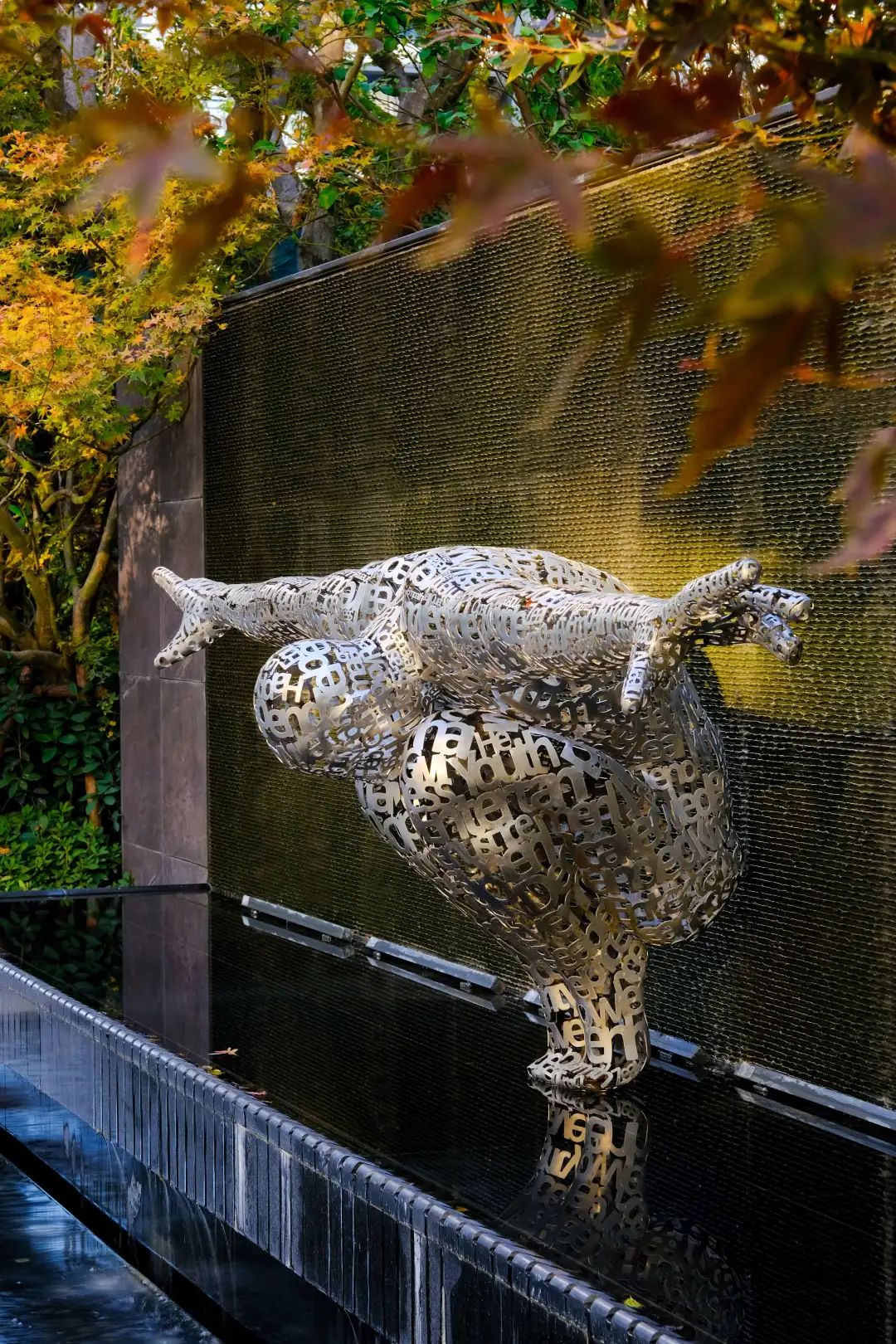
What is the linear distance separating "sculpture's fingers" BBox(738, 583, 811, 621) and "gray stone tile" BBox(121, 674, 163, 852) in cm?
462

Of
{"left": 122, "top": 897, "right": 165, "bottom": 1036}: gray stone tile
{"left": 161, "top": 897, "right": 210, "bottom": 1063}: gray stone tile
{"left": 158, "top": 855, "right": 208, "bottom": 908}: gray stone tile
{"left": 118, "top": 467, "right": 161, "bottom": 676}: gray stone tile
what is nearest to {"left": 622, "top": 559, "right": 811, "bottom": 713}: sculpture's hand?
{"left": 161, "top": 897, "right": 210, "bottom": 1063}: gray stone tile

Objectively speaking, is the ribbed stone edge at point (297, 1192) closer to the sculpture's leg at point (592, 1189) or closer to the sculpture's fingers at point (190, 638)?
the sculpture's leg at point (592, 1189)

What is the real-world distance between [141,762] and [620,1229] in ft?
14.9

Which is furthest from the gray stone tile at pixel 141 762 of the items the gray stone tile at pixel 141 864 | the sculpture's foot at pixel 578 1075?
the sculpture's foot at pixel 578 1075

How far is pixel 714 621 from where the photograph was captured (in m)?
2.32

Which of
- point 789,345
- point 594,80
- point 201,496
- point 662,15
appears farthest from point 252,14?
point 789,345

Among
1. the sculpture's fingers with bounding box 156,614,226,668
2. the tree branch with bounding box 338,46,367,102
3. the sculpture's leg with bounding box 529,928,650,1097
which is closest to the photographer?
the sculpture's leg with bounding box 529,928,650,1097

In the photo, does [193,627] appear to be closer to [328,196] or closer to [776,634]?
[776,634]

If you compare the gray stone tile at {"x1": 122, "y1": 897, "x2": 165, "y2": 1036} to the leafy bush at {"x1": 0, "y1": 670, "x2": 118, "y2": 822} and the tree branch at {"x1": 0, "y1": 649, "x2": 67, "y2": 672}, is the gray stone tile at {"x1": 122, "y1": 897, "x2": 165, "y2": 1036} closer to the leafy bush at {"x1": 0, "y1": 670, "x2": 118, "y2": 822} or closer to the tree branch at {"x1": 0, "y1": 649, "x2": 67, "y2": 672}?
the leafy bush at {"x1": 0, "y1": 670, "x2": 118, "y2": 822}

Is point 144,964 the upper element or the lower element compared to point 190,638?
lower

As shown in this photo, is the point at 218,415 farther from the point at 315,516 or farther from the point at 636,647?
the point at 636,647

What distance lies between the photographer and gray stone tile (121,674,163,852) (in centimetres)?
672

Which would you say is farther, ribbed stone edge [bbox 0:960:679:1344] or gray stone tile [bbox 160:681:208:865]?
gray stone tile [bbox 160:681:208:865]

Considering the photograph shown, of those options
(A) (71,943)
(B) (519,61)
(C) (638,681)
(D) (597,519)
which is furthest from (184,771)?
(B) (519,61)
